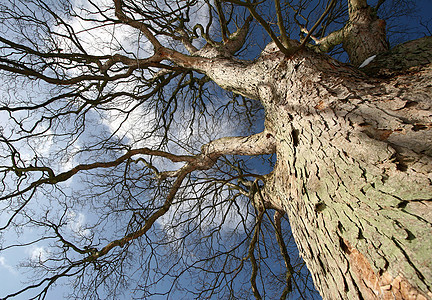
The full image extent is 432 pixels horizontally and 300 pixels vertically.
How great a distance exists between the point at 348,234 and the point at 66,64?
4.08 m

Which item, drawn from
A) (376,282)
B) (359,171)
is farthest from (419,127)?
(376,282)

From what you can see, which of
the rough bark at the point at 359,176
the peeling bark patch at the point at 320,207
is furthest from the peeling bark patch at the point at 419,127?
the peeling bark patch at the point at 320,207

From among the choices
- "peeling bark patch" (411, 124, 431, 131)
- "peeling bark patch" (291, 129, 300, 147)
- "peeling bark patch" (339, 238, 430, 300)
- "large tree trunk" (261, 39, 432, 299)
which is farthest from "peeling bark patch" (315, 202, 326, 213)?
"peeling bark patch" (411, 124, 431, 131)

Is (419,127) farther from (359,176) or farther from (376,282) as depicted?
(376,282)

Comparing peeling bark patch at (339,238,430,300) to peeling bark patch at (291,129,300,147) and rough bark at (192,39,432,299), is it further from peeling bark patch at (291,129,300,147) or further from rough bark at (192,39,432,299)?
peeling bark patch at (291,129,300,147)

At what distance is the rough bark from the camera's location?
0.82 meters

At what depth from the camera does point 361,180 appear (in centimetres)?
104

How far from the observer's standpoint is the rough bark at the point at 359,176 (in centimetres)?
82

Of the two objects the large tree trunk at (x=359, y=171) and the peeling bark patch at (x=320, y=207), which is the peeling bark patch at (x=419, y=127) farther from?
the peeling bark patch at (x=320, y=207)

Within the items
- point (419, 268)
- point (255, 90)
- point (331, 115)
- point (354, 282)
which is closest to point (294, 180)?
point (331, 115)

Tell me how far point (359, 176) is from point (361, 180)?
0.08 feet

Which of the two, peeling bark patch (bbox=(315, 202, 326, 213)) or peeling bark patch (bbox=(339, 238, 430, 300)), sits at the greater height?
peeling bark patch (bbox=(315, 202, 326, 213))

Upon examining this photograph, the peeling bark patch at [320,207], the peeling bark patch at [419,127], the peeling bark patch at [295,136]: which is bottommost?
the peeling bark patch at [320,207]

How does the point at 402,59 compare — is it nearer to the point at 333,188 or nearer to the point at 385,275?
the point at 333,188
